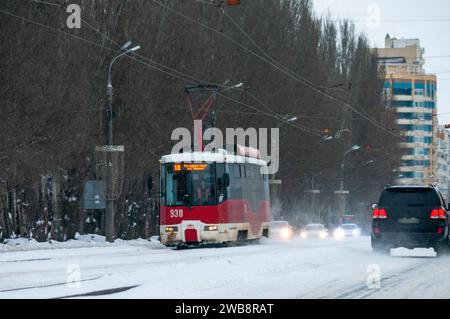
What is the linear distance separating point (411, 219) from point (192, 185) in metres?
12.3

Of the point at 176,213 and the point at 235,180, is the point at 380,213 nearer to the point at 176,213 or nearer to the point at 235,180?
the point at 176,213

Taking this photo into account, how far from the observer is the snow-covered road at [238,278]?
643 inches

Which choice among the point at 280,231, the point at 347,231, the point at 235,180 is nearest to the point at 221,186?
the point at 235,180

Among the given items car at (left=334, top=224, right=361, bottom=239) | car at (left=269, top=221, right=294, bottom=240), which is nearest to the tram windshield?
car at (left=269, top=221, right=294, bottom=240)

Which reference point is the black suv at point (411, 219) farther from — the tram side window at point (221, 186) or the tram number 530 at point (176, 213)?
the tram number 530 at point (176, 213)

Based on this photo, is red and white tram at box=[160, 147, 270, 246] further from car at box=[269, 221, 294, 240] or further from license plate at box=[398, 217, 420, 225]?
car at box=[269, 221, 294, 240]

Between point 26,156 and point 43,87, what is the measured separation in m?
2.66

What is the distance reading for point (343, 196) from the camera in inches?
A: 4080

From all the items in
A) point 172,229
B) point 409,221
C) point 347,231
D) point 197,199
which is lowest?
point 347,231

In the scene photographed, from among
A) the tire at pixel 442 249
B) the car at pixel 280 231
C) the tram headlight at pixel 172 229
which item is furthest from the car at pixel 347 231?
the tire at pixel 442 249

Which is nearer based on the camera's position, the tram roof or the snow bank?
the snow bank

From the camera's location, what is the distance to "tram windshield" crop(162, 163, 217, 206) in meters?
39.1

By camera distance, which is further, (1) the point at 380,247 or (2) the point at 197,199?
(2) the point at 197,199

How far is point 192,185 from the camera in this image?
39.2 meters
